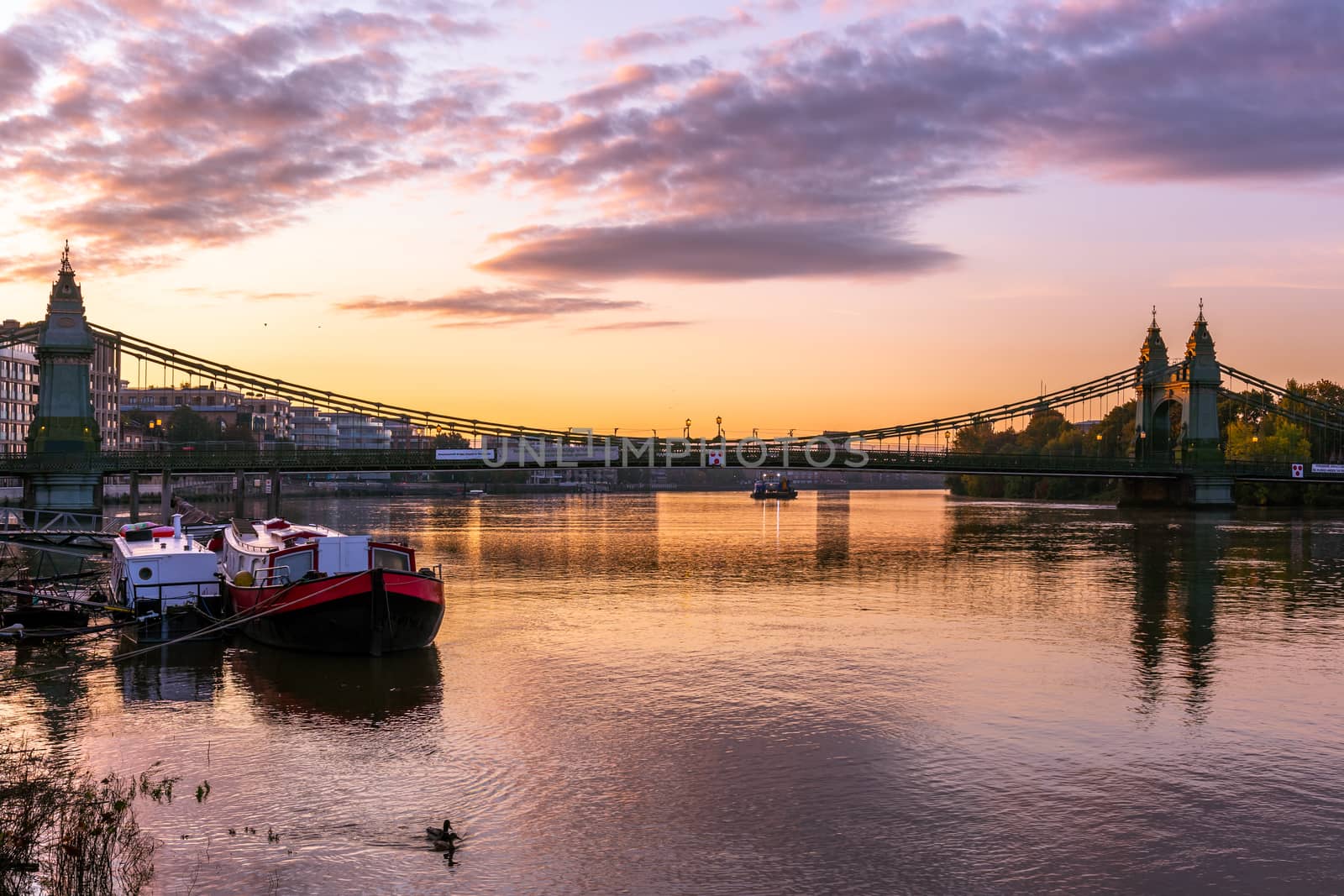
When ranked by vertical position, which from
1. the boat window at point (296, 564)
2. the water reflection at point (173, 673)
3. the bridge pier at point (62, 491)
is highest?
the bridge pier at point (62, 491)

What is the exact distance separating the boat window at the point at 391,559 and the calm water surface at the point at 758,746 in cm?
317

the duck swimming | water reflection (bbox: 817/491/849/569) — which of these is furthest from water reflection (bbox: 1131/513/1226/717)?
the duck swimming

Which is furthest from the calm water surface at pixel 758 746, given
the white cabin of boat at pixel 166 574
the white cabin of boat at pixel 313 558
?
the white cabin of boat at pixel 166 574

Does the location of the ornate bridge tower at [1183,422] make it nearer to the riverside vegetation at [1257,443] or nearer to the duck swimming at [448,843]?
the riverside vegetation at [1257,443]

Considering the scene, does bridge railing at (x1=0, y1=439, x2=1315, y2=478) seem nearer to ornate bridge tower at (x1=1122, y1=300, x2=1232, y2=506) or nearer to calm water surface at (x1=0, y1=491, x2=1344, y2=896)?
ornate bridge tower at (x1=1122, y1=300, x2=1232, y2=506)

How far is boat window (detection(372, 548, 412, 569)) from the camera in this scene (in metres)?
41.2

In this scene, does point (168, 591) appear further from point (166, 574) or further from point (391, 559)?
point (391, 559)

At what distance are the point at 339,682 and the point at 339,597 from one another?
Answer: 13.3 ft

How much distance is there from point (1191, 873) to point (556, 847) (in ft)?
34.4

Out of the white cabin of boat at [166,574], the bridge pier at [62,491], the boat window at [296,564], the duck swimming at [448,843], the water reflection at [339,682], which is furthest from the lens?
the bridge pier at [62,491]

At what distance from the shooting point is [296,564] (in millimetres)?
40469

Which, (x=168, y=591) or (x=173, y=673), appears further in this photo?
(x=168, y=591)

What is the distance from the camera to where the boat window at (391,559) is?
41250 millimetres

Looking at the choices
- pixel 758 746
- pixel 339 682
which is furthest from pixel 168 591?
pixel 758 746
